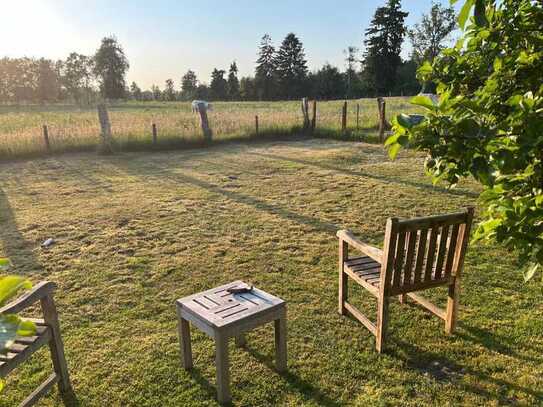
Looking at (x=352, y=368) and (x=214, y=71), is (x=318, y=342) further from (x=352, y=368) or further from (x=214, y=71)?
(x=214, y=71)

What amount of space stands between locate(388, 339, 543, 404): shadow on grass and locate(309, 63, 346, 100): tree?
2003 inches

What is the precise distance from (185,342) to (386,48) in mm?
52809

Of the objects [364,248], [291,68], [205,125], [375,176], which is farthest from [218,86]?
[364,248]

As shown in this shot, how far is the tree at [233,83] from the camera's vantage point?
183ft

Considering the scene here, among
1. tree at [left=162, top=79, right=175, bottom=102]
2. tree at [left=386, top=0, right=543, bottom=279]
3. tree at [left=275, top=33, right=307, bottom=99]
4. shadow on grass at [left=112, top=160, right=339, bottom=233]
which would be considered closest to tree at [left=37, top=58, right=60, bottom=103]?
tree at [left=162, top=79, right=175, bottom=102]

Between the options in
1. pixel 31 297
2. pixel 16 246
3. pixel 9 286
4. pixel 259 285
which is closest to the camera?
pixel 9 286

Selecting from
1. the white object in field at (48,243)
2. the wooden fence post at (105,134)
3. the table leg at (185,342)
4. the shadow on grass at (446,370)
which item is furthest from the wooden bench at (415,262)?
the wooden fence post at (105,134)

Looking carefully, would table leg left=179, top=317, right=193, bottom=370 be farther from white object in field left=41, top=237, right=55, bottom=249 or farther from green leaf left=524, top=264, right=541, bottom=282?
white object in field left=41, top=237, right=55, bottom=249

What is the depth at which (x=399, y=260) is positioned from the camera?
273 cm

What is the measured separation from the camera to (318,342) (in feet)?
10.2

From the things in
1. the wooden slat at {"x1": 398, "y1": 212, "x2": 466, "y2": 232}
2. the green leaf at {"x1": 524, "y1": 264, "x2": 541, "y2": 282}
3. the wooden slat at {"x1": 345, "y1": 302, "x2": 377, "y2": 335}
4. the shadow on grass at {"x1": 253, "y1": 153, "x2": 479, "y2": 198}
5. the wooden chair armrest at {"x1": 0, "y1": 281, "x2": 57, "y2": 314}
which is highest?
the green leaf at {"x1": 524, "y1": 264, "x2": 541, "y2": 282}

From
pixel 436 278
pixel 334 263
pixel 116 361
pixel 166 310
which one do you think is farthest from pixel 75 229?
pixel 436 278

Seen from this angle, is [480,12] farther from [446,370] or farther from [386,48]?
[386,48]

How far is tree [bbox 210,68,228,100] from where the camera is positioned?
55250 mm
